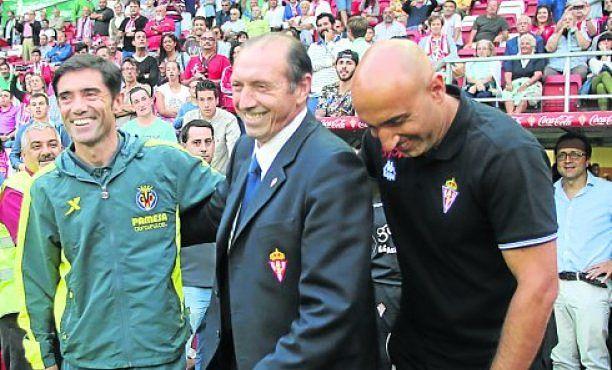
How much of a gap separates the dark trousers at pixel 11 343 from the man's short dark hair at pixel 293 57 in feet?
7.79

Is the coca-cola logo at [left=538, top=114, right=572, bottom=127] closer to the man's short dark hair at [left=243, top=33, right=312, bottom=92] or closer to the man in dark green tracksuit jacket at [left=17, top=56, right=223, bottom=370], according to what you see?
the man in dark green tracksuit jacket at [left=17, top=56, right=223, bottom=370]

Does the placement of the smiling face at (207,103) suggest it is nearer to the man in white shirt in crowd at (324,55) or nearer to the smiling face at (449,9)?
the man in white shirt in crowd at (324,55)

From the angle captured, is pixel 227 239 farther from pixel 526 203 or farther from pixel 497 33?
pixel 497 33

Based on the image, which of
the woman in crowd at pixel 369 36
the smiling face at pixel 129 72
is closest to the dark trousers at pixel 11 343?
the smiling face at pixel 129 72

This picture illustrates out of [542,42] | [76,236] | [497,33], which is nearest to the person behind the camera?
[76,236]

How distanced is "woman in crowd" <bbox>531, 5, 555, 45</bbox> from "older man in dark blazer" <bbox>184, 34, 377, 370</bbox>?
33.2 feet

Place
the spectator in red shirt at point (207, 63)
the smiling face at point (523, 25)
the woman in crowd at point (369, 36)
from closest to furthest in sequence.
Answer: the smiling face at point (523, 25) → the woman in crowd at point (369, 36) → the spectator in red shirt at point (207, 63)

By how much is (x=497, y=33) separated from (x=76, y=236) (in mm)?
10903

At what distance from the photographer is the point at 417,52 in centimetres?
229

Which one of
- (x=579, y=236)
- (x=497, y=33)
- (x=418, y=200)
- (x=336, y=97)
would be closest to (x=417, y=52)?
(x=418, y=200)

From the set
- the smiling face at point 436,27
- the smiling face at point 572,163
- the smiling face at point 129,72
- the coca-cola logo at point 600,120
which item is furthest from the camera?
the smiling face at point 436,27

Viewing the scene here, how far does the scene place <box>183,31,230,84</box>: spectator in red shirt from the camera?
505 inches

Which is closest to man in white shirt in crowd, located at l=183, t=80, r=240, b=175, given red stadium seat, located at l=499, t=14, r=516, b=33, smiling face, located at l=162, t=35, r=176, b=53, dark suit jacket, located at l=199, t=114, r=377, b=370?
dark suit jacket, located at l=199, t=114, r=377, b=370

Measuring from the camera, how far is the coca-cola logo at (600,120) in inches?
328
